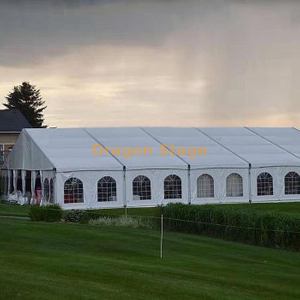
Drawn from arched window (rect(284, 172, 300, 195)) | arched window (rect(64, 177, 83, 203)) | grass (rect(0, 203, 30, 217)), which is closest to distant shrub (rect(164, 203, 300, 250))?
grass (rect(0, 203, 30, 217))

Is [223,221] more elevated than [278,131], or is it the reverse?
[278,131]

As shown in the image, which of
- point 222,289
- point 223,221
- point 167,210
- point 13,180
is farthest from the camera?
point 13,180

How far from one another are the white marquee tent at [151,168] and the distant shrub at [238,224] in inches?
423

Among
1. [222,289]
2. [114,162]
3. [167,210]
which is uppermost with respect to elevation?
[114,162]

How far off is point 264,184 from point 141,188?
6.73m

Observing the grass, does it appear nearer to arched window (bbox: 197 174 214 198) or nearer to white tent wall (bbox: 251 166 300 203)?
arched window (bbox: 197 174 214 198)

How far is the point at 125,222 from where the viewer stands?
24.9 meters

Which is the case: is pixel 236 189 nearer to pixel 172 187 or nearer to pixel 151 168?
pixel 172 187

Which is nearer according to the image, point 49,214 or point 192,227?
point 192,227

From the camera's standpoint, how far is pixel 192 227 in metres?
23.0

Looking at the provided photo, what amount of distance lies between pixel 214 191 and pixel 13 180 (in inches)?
495

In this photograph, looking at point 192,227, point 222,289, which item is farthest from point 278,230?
point 222,289

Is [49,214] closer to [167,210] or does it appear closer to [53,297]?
[167,210]

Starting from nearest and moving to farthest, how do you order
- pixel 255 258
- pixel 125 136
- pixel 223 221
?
pixel 255 258 < pixel 223 221 < pixel 125 136
